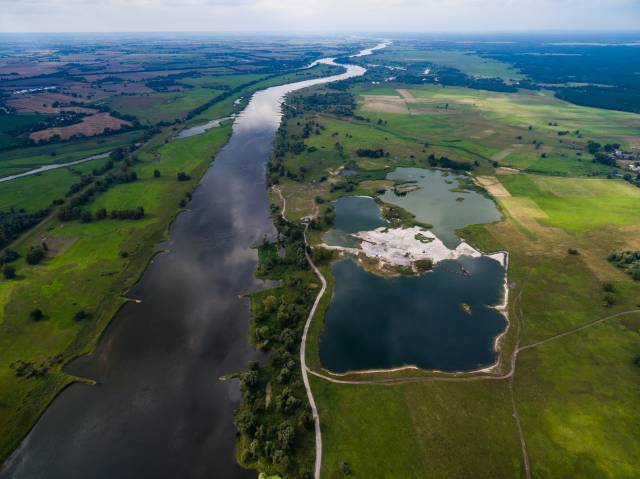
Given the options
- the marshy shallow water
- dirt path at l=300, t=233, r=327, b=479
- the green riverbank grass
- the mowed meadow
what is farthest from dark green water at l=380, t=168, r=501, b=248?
the green riverbank grass

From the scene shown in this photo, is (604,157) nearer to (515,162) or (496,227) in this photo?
(515,162)

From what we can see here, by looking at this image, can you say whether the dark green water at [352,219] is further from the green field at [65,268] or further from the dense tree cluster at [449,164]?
the green field at [65,268]

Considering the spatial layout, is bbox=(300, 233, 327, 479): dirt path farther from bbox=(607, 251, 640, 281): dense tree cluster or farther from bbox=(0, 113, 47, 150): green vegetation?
bbox=(0, 113, 47, 150): green vegetation

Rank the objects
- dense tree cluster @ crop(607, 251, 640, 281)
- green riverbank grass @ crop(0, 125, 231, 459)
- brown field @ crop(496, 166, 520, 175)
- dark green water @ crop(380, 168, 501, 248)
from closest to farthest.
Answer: green riverbank grass @ crop(0, 125, 231, 459) < dense tree cluster @ crop(607, 251, 640, 281) < dark green water @ crop(380, 168, 501, 248) < brown field @ crop(496, 166, 520, 175)

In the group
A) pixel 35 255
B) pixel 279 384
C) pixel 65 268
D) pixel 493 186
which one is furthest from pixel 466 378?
pixel 35 255

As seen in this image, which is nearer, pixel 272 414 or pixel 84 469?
pixel 84 469

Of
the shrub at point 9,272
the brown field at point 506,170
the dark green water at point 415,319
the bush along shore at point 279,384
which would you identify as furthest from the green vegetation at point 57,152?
the brown field at point 506,170

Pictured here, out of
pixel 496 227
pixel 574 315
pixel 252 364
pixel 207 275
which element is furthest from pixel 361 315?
pixel 496 227

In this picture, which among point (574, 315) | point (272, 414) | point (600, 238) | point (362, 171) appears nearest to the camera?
point (272, 414)
